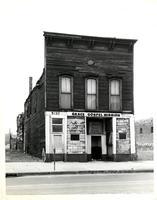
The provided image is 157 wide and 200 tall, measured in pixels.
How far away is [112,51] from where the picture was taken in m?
18.1

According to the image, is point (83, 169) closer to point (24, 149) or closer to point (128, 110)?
point (128, 110)

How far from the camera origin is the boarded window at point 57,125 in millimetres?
17391

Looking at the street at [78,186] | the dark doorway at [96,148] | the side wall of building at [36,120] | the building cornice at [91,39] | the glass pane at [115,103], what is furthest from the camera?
the dark doorway at [96,148]

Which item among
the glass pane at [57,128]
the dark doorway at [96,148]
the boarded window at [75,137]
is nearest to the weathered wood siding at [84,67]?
the glass pane at [57,128]

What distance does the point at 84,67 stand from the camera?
702 inches

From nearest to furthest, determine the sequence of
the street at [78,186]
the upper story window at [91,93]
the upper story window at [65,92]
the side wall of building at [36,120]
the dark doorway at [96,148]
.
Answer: the street at [78,186] < the upper story window at [65,92] < the upper story window at [91,93] < the side wall of building at [36,120] < the dark doorway at [96,148]

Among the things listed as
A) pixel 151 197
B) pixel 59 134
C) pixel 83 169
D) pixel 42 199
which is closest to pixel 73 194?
pixel 42 199

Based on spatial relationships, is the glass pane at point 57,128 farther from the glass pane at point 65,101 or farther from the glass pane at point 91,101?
the glass pane at point 91,101

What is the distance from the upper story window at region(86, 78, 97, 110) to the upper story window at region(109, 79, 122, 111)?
2.55 feet

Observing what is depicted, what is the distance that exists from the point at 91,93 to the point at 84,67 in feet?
3.87

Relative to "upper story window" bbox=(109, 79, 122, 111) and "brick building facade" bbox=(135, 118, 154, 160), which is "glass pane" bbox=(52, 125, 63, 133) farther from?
"brick building facade" bbox=(135, 118, 154, 160)

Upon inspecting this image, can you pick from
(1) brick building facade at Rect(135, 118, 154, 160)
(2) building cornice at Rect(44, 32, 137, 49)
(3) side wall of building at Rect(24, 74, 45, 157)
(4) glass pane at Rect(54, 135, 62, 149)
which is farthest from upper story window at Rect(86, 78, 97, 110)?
(1) brick building facade at Rect(135, 118, 154, 160)

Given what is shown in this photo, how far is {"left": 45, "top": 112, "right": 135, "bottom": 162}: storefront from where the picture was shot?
57.1 feet

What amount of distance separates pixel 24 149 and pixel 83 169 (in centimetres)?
1139
